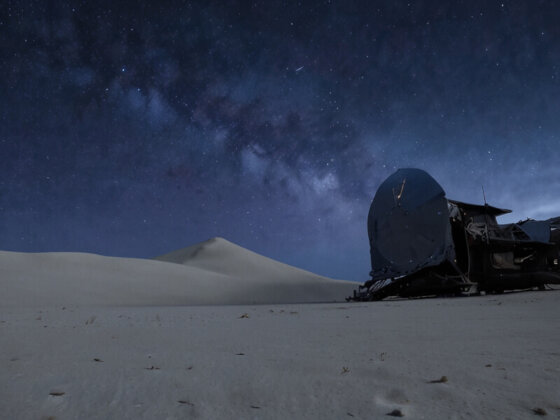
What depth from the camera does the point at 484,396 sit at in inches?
69.4

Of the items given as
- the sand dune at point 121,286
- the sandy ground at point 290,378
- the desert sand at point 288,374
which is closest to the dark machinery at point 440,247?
the desert sand at point 288,374

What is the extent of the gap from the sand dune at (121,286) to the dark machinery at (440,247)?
35.6 feet

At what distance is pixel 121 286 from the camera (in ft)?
85.8

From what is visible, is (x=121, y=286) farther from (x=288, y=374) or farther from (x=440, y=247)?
(x=288, y=374)

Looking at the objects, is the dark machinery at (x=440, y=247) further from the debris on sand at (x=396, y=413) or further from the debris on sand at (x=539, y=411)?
the debris on sand at (x=396, y=413)

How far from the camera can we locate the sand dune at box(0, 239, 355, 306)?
21.1 m

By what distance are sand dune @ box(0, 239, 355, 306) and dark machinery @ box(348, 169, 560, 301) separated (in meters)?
10.9

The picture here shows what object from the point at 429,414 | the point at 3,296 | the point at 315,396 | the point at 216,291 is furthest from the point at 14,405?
the point at 216,291

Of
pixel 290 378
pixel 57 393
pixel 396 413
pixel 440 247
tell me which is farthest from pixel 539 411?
pixel 440 247

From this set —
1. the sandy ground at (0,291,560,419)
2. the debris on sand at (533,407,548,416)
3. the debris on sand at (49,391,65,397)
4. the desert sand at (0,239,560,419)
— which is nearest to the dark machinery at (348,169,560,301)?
the desert sand at (0,239,560,419)

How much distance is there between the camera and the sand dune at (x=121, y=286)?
832 inches

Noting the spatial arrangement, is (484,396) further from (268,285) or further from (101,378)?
(268,285)

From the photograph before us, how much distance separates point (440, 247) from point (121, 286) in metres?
22.0

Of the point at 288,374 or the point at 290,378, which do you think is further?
the point at 288,374
